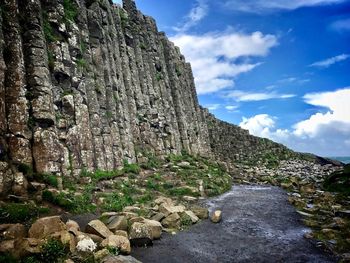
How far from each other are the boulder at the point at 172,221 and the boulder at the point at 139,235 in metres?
3.71

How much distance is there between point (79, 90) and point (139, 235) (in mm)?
18462

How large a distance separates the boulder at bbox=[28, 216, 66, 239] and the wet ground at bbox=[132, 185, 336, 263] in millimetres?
4459

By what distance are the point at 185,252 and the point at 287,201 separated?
786 inches

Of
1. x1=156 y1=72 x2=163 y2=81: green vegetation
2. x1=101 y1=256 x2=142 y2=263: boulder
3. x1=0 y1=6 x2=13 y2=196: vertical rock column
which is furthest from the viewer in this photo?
x1=156 y1=72 x2=163 y2=81: green vegetation

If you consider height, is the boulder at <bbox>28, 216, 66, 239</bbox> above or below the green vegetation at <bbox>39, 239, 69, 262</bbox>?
above

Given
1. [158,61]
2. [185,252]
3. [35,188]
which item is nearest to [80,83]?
Answer: [35,188]

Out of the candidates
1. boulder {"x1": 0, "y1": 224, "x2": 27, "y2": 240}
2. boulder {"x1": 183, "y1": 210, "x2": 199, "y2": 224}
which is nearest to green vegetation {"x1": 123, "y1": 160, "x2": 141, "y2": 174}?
boulder {"x1": 183, "y1": 210, "x2": 199, "y2": 224}

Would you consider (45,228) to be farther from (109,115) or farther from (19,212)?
(109,115)

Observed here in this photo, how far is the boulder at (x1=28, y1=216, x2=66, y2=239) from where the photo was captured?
1502 cm

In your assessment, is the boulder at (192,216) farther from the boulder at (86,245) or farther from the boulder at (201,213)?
the boulder at (86,245)

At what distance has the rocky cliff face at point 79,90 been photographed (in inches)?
925

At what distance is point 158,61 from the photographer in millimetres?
60188

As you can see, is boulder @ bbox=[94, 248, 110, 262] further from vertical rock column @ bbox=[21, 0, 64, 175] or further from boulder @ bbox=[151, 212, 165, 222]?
vertical rock column @ bbox=[21, 0, 64, 175]

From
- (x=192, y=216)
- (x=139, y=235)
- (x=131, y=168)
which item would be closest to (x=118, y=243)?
(x=139, y=235)
